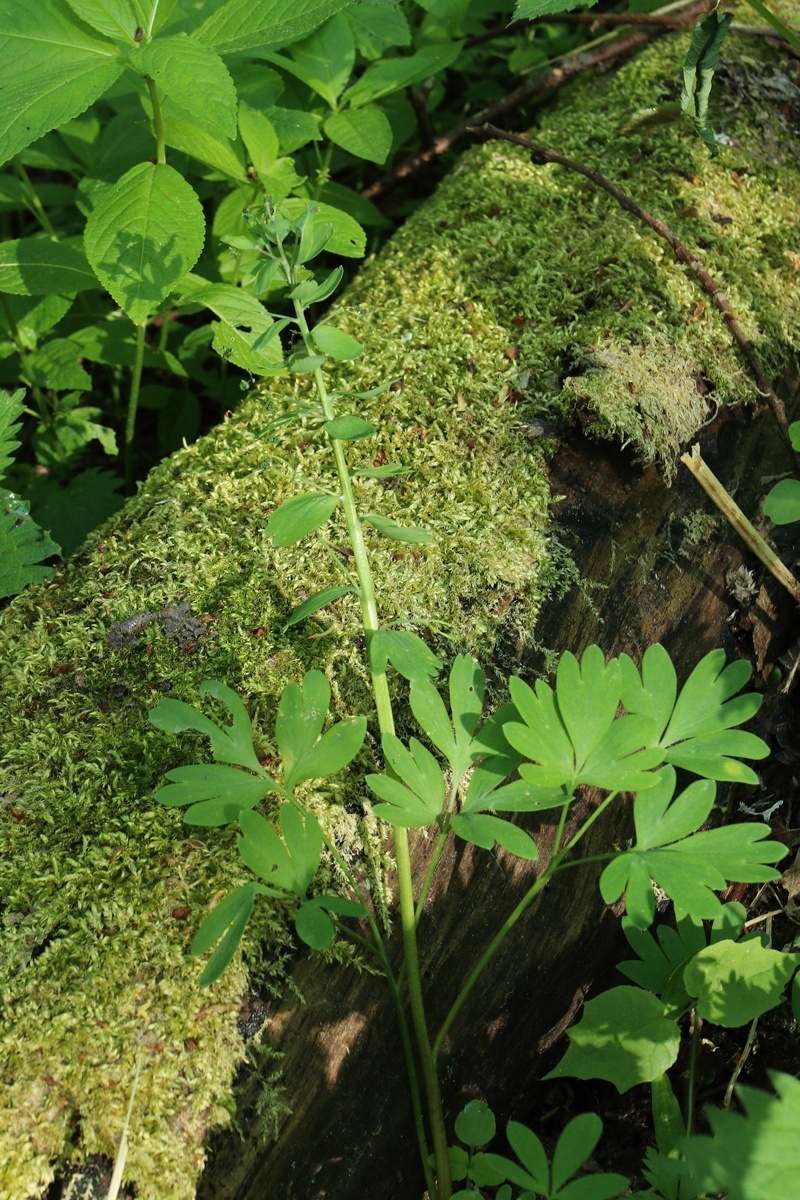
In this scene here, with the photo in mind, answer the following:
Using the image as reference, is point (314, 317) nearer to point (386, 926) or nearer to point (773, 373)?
point (773, 373)

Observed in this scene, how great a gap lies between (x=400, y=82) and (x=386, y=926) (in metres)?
2.61

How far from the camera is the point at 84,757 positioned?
5.65 feet

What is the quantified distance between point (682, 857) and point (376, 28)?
279 centimetres

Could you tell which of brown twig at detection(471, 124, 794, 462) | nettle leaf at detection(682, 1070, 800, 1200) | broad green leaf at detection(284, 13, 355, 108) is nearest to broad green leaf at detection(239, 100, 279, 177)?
broad green leaf at detection(284, 13, 355, 108)

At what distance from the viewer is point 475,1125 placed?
1.55 meters

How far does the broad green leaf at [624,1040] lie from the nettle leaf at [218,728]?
80cm

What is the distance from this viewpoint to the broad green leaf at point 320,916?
1382mm

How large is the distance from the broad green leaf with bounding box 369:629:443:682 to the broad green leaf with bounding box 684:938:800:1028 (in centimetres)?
78

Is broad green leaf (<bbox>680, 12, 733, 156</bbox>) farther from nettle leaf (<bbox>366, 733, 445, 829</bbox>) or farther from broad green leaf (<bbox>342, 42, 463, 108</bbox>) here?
nettle leaf (<bbox>366, 733, 445, 829</bbox>)

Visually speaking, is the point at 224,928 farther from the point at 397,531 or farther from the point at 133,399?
the point at 133,399

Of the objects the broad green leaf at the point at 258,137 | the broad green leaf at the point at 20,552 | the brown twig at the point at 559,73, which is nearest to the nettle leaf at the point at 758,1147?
the broad green leaf at the point at 20,552

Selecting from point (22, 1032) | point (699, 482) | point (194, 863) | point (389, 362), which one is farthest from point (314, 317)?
point (22, 1032)

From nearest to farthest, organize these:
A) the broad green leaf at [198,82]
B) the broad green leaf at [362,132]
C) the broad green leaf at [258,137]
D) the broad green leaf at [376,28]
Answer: the broad green leaf at [198,82]
the broad green leaf at [258,137]
the broad green leaf at [362,132]
the broad green leaf at [376,28]

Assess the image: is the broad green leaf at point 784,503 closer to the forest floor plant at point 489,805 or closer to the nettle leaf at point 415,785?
the forest floor plant at point 489,805
